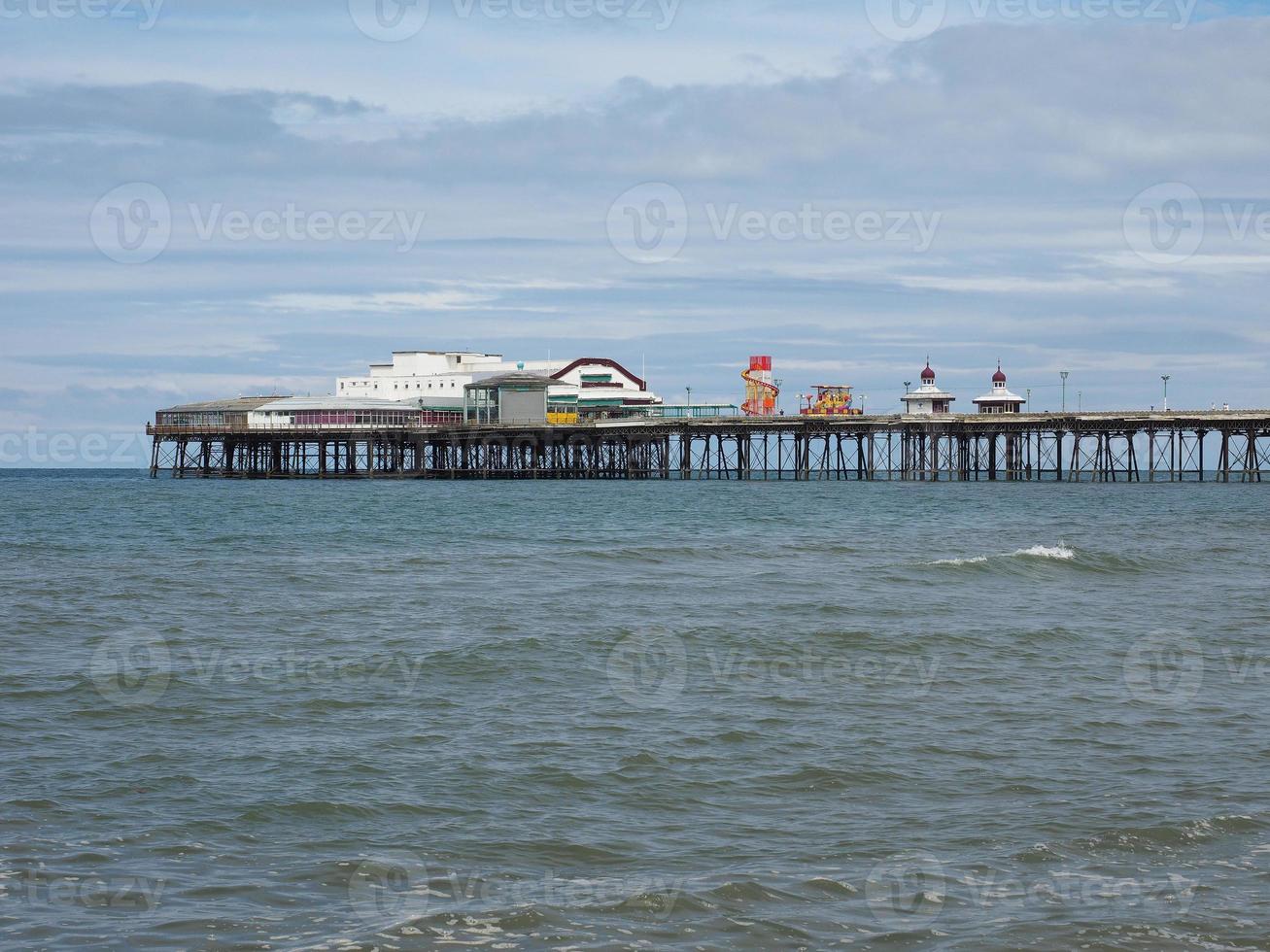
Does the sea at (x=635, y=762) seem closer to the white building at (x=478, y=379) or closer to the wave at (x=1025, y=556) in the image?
the wave at (x=1025, y=556)

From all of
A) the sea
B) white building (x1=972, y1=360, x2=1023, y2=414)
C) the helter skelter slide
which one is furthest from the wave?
the helter skelter slide

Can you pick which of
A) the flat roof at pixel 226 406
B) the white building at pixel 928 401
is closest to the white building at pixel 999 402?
the white building at pixel 928 401

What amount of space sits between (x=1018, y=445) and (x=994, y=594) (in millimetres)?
73021

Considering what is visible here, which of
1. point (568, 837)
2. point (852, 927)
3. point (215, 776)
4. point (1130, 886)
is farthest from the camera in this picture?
point (215, 776)

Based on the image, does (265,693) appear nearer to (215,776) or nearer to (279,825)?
(215,776)

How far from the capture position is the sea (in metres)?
8.35

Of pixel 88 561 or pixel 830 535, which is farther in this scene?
pixel 830 535

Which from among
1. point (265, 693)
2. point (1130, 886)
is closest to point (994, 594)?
point (265, 693)

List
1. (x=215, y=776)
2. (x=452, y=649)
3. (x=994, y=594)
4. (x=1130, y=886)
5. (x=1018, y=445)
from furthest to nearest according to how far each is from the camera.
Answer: (x=1018, y=445) → (x=994, y=594) → (x=452, y=649) → (x=215, y=776) → (x=1130, y=886)

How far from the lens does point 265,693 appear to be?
14938mm

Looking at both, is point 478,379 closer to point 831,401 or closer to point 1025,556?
point 831,401

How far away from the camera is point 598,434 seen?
95375mm

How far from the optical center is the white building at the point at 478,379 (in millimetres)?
108750

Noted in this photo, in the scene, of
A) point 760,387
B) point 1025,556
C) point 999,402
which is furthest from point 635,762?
point 760,387
